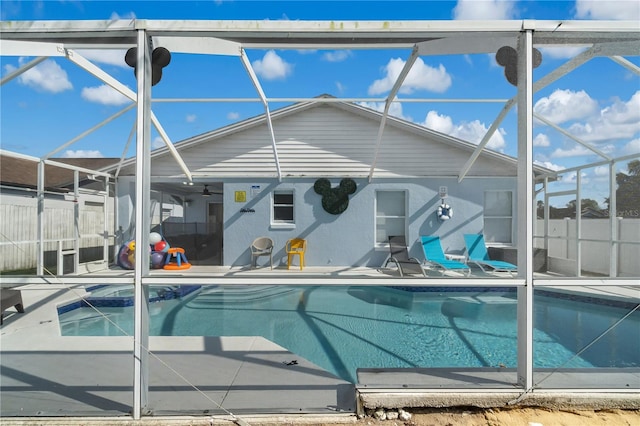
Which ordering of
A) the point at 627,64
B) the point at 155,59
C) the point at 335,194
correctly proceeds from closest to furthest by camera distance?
the point at 155,59 < the point at 627,64 < the point at 335,194

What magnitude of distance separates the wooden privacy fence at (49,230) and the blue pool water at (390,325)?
9.56ft

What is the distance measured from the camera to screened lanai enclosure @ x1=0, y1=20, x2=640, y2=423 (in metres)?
2.50

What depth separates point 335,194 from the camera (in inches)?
373

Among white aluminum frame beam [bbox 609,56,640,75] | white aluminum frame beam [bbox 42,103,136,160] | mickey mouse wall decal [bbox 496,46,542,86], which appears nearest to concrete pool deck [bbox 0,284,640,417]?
mickey mouse wall decal [bbox 496,46,542,86]

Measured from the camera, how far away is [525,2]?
20.0ft

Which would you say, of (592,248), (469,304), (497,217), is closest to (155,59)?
(469,304)

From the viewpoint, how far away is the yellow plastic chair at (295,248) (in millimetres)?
9198

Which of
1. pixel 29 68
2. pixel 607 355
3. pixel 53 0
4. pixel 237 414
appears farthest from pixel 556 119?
pixel 53 0

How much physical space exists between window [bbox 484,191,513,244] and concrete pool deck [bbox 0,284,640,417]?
7598 mm

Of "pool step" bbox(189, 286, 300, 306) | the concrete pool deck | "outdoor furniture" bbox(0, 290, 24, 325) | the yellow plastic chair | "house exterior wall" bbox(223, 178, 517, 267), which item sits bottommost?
"pool step" bbox(189, 286, 300, 306)

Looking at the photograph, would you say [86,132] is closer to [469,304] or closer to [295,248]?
[295,248]

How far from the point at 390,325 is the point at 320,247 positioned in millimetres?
4457

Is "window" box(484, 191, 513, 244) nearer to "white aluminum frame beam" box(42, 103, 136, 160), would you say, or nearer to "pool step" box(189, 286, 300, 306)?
"pool step" box(189, 286, 300, 306)

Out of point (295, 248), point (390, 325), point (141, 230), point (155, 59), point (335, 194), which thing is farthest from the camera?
point (335, 194)
